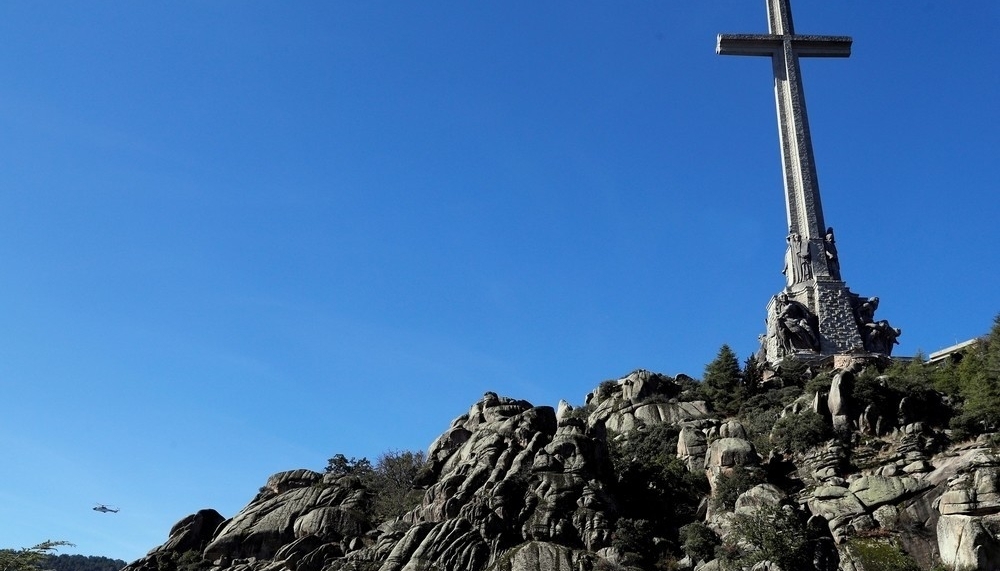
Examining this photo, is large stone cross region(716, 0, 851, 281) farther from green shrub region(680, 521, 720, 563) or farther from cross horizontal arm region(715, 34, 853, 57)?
green shrub region(680, 521, 720, 563)

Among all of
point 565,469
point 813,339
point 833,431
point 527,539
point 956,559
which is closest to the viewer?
point 956,559

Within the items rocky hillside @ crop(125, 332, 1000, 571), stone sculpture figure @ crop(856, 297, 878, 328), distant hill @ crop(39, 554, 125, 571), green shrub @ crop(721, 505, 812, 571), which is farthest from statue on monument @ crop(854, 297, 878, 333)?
distant hill @ crop(39, 554, 125, 571)

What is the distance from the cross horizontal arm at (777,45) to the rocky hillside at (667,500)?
2865cm

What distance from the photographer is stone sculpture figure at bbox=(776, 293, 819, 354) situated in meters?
56.0

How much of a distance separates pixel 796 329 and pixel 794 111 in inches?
712

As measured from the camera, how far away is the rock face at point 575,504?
34469 mm

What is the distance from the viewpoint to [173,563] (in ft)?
143

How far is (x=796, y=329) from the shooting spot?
184 ft

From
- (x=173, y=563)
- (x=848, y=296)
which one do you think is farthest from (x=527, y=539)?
(x=848, y=296)

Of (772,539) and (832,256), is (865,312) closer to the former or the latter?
(832,256)

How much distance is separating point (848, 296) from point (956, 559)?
93.0ft

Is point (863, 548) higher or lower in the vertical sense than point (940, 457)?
lower

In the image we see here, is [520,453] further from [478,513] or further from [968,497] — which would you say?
[968,497]

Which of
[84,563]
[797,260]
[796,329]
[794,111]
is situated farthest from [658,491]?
[84,563]
